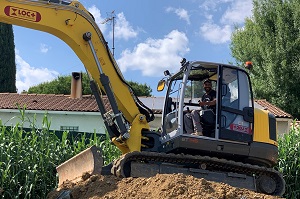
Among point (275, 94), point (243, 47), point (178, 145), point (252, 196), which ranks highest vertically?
point (243, 47)

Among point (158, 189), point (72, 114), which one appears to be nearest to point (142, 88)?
point (72, 114)

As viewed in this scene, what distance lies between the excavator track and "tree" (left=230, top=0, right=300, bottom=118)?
1805 cm

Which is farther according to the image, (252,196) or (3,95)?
(3,95)

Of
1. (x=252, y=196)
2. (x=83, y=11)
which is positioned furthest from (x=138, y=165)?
(x=83, y=11)

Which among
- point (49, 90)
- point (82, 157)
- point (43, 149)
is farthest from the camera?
point (49, 90)

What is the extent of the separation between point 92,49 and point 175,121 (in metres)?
1.77

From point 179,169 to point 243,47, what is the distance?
22.1 metres

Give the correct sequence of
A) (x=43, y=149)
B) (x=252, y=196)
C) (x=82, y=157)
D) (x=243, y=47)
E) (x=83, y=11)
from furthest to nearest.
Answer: (x=243, y=47)
(x=43, y=149)
(x=83, y=11)
(x=82, y=157)
(x=252, y=196)

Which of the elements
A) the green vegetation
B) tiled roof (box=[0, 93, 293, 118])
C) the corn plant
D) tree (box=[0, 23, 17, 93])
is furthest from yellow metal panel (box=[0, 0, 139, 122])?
tree (box=[0, 23, 17, 93])

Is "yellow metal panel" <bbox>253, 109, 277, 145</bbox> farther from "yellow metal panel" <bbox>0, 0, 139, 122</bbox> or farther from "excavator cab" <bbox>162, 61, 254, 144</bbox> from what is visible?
"yellow metal panel" <bbox>0, 0, 139, 122</bbox>

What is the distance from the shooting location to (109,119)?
7.62 meters

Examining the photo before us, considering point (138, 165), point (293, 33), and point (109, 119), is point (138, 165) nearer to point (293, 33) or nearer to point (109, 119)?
point (109, 119)

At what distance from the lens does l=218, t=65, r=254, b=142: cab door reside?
7.28 metres

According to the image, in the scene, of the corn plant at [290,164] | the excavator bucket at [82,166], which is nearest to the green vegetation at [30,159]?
the excavator bucket at [82,166]
